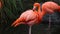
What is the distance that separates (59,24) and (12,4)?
0.89m

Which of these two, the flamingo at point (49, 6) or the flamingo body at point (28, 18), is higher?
the flamingo at point (49, 6)

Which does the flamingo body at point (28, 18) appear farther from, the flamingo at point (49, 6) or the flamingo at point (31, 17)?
the flamingo at point (49, 6)

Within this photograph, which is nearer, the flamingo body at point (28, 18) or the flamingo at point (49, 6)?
the flamingo body at point (28, 18)

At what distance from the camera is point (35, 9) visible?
12.1 feet

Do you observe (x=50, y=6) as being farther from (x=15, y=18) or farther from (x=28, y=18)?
(x=15, y=18)

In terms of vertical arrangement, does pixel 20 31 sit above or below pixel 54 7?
below

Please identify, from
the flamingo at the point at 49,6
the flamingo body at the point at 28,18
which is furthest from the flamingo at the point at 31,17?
the flamingo at the point at 49,6

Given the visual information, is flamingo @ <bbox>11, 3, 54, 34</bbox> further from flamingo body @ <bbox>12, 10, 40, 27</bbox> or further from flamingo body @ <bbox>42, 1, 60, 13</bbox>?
flamingo body @ <bbox>42, 1, 60, 13</bbox>

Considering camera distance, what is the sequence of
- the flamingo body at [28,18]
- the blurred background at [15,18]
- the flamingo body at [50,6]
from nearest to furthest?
the flamingo body at [28,18], the flamingo body at [50,6], the blurred background at [15,18]

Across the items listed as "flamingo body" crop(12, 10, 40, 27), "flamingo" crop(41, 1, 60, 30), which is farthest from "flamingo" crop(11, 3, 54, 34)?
"flamingo" crop(41, 1, 60, 30)

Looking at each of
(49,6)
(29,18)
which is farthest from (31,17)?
(49,6)

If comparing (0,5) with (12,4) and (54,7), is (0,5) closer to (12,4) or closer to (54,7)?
(12,4)

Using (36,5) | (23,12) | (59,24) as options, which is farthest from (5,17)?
(59,24)

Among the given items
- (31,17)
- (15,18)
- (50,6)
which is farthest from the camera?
(15,18)
